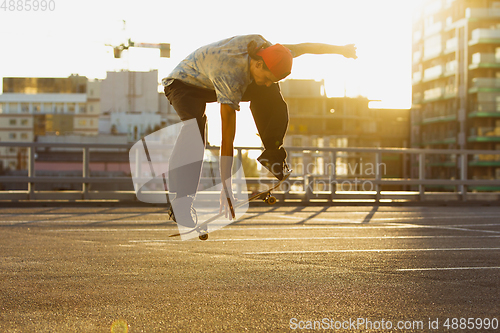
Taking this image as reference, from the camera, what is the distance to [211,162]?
11750mm

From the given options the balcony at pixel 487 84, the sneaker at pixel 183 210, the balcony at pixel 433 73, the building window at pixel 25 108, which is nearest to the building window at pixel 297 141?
the balcony at pixel 433 73

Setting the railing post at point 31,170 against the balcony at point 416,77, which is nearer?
the railing post at point 31,170

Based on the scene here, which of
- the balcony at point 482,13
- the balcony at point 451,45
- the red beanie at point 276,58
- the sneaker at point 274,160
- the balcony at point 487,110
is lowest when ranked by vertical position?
the sneaker at point 274,160

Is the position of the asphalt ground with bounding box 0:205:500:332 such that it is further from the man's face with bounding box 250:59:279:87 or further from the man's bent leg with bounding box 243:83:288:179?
the man's face with bounding box 250:59:279:87

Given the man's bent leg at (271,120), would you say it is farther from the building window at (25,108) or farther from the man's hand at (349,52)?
the building window at (25,108)

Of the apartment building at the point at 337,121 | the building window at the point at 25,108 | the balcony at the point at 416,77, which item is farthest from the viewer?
the building window at the point at 25,108

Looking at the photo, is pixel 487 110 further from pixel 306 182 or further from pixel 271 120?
pixel 271 120

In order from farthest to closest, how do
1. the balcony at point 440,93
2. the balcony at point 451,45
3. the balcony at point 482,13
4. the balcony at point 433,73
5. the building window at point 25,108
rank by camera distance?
the building window at point 25,108
the balcony at point 433,73
the balcony at point 440,93
the balcony at point 451,45
the balcony at point 482,13

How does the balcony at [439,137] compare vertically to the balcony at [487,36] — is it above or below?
below

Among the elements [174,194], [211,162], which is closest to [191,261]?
[174,194]

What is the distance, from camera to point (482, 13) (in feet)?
180

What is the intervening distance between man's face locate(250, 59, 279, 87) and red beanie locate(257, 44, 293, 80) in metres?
0.04

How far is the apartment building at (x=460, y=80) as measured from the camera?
54.6 meters

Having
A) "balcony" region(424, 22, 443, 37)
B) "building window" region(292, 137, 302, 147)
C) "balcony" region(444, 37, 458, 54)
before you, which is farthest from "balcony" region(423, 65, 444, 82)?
"building window" region(292, 137, 302, 147)
